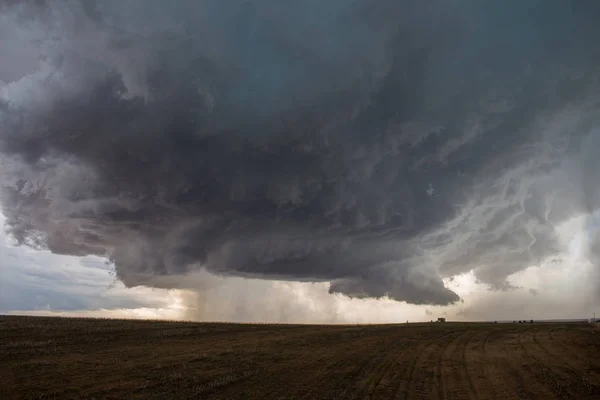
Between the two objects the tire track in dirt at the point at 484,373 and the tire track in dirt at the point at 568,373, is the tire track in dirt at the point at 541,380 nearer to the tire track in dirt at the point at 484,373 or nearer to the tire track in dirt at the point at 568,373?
the tire track in dirt at the point at 568,373

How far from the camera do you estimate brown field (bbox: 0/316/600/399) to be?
20.8 meters

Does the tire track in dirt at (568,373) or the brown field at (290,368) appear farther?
the tire track in dirt at (568,373)

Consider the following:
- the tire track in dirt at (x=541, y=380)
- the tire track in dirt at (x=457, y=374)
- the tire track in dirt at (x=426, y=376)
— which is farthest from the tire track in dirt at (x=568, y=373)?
the tire track in dirt at (x=426, y=376)

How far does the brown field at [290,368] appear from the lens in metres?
20.8

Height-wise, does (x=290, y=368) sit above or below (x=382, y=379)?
above

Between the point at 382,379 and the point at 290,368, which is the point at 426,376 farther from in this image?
the point at 290,368

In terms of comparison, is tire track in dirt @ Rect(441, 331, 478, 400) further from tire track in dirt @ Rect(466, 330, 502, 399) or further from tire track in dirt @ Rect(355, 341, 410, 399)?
tire track in dirt @ Rect(355, 341, 410, 399)

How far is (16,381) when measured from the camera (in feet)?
70.8

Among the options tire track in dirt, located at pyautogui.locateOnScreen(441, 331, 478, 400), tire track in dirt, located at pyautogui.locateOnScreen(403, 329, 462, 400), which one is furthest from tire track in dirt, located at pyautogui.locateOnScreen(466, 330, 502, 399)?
tire track in dirt, located at pyautogui.locateOnScreen(403, 329, 462, 400)

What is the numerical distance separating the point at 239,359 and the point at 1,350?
644 inches

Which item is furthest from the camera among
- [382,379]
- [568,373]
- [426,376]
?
[568,373]

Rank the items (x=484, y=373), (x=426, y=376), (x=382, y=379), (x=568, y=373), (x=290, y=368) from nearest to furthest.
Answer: (x=382, y=379) → (x=426, y=376) → (x=568, y=373) → (x=484, y=373) → (x=290, y=368)

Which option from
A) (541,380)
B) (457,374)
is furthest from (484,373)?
(541,380)

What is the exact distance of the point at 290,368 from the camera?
27.6m
